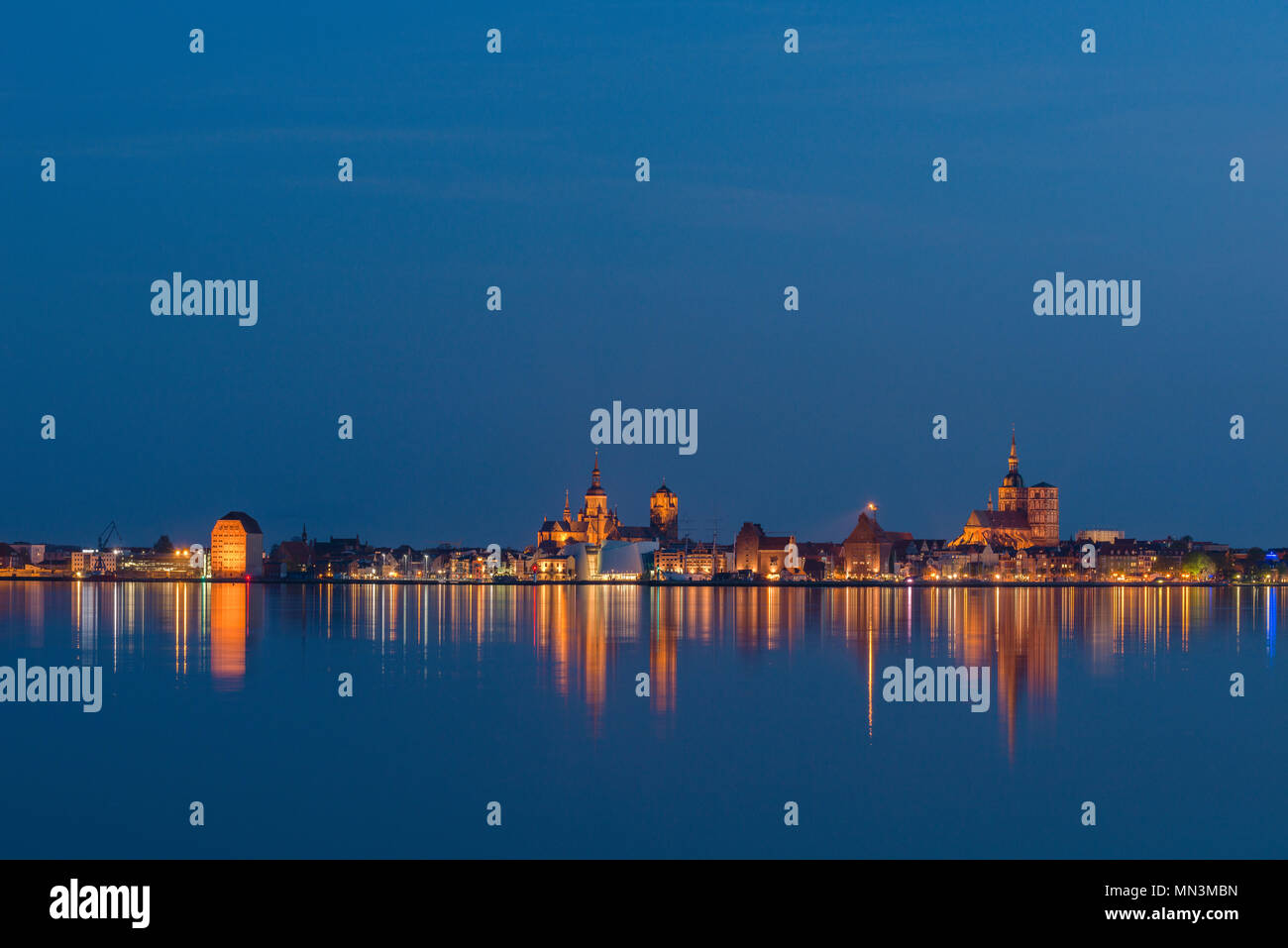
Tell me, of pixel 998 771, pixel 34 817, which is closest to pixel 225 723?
pixel 34 817

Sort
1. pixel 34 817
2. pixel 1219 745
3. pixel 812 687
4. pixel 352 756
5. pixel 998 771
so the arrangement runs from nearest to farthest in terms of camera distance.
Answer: pixel 34 817, pixel 998 771, pixel 352 756, pixel 1219 745, pixel 812 687

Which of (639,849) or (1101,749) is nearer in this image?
(639,849)

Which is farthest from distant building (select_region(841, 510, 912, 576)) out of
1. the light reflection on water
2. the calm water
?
the calm water

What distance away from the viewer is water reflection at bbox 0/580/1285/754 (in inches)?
1496

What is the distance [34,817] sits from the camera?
20828 mm

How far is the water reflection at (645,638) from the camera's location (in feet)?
125

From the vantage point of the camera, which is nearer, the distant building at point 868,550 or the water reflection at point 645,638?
the water reflection at point 645,638

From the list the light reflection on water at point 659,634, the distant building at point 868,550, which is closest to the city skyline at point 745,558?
the distant building at point 868,550

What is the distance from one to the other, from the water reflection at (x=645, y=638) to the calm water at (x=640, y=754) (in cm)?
35

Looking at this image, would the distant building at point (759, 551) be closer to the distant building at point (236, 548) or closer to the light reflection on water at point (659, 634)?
the distant building at point (236, 548)

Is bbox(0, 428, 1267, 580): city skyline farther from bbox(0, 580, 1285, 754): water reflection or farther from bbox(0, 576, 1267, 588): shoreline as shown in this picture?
bbox(0, 580, 1285, 754): water reflection

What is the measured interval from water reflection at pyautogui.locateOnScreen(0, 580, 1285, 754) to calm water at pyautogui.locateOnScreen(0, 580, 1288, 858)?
0.35 meters
